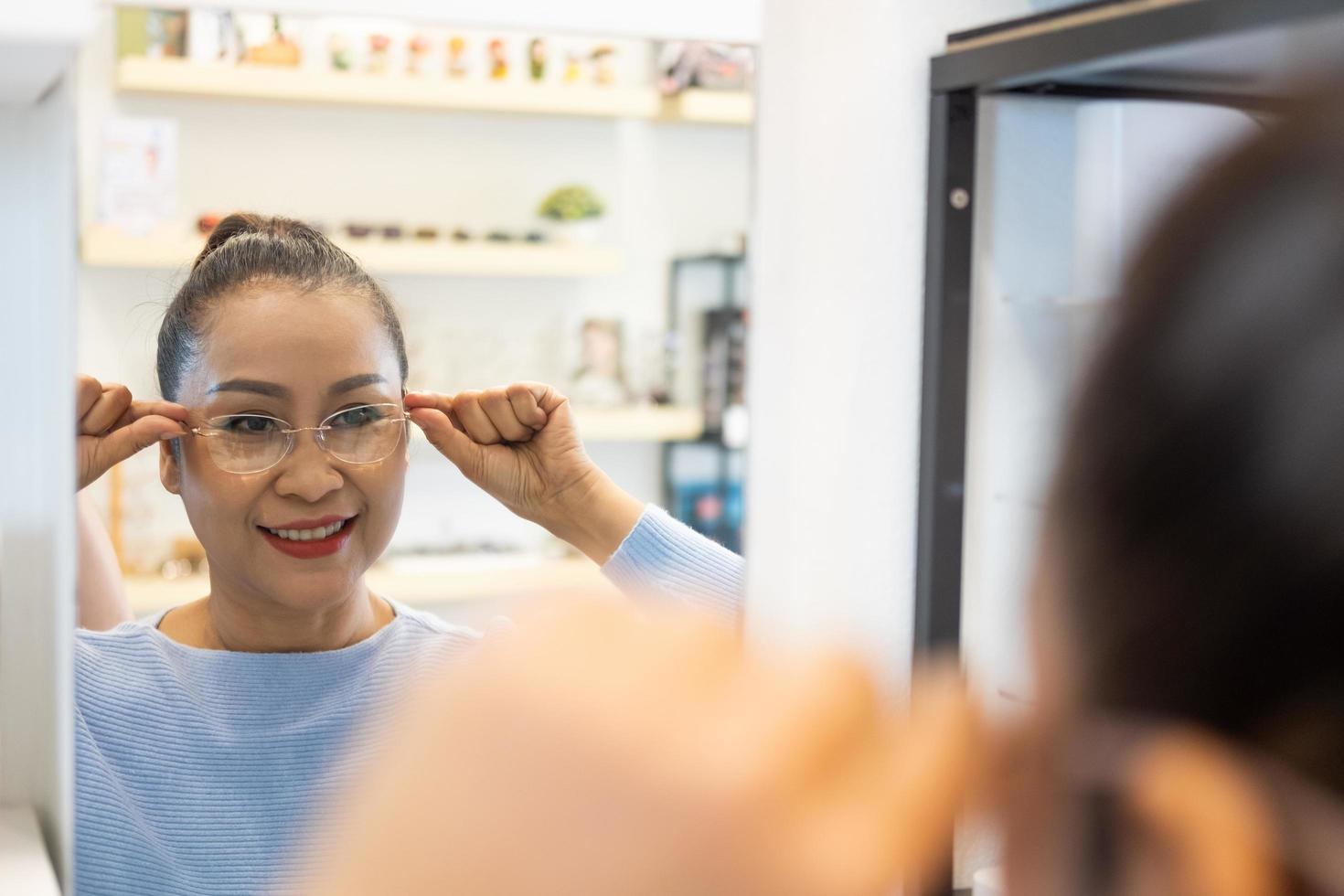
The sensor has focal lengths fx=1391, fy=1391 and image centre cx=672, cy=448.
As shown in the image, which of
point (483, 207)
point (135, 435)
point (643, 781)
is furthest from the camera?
point (483, 207)

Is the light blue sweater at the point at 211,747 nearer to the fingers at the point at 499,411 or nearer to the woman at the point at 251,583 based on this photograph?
the woman at the point at 251,583

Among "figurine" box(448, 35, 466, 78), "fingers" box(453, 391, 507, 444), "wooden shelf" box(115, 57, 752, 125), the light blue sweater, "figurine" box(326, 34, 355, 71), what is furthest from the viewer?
"figurine" box(448, 35, 466, 78)

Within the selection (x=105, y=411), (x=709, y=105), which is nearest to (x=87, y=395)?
(x=105, y=411)

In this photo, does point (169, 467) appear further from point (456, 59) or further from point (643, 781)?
point (456, 59)

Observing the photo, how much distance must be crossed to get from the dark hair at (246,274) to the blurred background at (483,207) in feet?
2.19

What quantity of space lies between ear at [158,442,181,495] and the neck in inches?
2.7

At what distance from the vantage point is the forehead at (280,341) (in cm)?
96

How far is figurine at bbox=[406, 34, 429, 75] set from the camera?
2.05 metres

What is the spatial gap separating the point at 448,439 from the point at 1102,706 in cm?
100

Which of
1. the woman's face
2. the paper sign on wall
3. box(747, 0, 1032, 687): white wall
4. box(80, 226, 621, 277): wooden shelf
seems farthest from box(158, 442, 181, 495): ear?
box(80, 226, 621, 277): wooden shelf

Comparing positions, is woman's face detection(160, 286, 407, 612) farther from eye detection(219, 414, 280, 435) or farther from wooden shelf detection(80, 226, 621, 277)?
wooden shelf detection(80, 226, 621, 277)

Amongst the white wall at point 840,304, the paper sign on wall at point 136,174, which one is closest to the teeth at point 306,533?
the white wall at point 840,304

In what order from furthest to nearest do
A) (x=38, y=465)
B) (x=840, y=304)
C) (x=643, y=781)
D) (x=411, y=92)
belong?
(x=411, y=92) → (x=840, y=304) → (x=38, y=465) → (x=643, y=781)

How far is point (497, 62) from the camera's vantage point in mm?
2105
